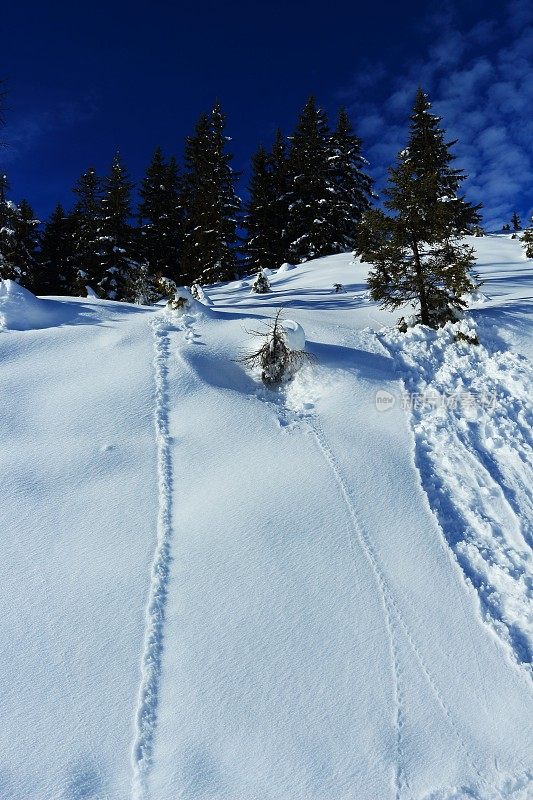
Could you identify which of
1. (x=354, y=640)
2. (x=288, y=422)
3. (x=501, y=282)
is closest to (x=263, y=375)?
(x=288, y=422)

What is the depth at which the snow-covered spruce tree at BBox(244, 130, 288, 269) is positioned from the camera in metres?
29.1

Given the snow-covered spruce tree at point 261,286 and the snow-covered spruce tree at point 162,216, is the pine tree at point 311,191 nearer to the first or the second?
the snow-covered spruce tree at point 162,216

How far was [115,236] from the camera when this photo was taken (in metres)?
25.1

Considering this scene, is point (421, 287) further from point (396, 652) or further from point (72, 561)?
point (72, 561)

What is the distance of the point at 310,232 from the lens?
27.8 m

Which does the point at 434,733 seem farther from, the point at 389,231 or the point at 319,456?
the point at 389,231

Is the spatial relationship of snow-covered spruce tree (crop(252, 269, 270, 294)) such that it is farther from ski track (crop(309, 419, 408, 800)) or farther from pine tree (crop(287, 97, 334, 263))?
ski track (crop(309, 419, 408, 800))

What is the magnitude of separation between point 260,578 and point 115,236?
2450 centimetres

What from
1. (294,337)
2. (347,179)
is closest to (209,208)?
(347,179)

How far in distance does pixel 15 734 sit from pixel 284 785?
1.98 meters

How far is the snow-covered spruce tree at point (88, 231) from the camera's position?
24953 millimetres

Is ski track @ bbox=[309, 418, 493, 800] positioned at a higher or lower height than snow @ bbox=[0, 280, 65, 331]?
lower

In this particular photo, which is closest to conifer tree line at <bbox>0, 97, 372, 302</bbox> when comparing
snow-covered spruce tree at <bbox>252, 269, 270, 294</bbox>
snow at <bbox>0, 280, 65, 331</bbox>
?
snow-covered spruce tree at <bbox>252, 269, 270, 294</bbox>

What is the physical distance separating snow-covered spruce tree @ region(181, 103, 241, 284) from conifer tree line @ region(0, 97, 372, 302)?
0.21 feet
